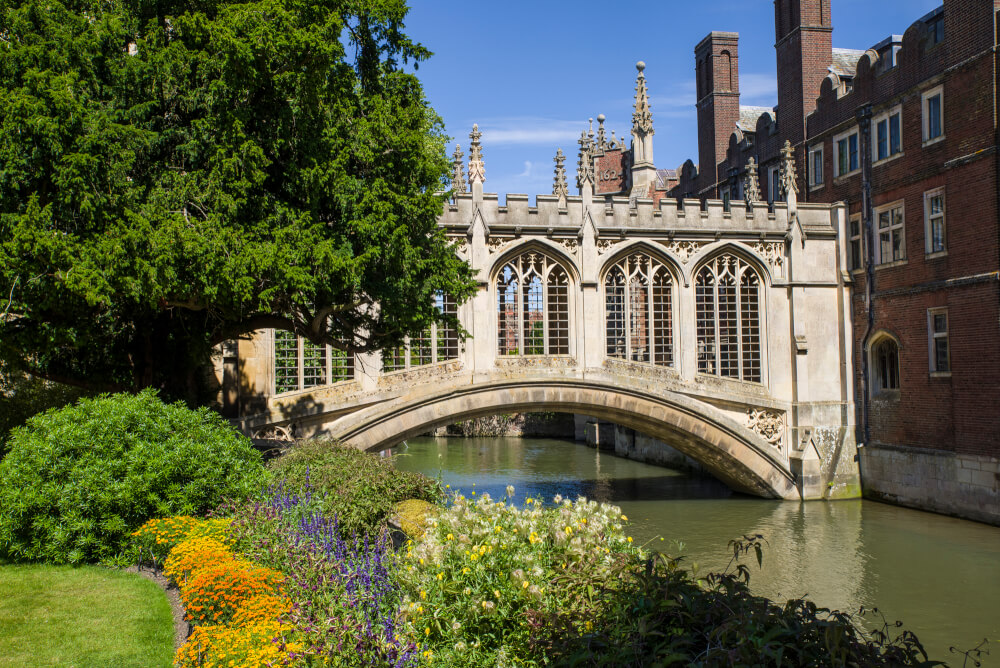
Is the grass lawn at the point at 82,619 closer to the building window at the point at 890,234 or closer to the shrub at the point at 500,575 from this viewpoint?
the shrub at the point at 500,575

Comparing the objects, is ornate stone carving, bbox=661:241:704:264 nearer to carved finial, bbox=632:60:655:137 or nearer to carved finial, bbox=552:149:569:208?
carved finial, bbox=552:149:569:208

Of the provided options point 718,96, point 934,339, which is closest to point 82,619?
point 934,339

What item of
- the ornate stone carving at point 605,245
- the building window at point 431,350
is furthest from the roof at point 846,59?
the building window at point 431,350

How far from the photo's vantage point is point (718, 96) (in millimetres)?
26891

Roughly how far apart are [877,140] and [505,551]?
56.8 feet

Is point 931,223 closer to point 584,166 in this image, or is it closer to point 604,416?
point 584,166

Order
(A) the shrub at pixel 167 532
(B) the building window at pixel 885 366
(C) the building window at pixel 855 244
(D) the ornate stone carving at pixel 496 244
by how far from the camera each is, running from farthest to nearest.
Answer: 1. (C) the building window at pixel 855 244
2. (B) the building window at pixel 885 366
3. (D) the ornate stone carving at pixel 496 244
4. (A) the shrub at pixel 167 532

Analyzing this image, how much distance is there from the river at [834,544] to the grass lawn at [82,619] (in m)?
4.31

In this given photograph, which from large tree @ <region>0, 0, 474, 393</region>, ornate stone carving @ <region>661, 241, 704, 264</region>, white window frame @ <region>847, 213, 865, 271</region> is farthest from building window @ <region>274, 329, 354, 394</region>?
white window frame @ <region>847, 213, 865, 271</region>

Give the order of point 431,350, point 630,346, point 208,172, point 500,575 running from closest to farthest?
point 500,575 → point 208,172 → point 431,350 → point 630,346

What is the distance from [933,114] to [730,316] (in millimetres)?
6018

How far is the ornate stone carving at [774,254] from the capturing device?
736 inches

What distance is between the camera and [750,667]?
118 inches

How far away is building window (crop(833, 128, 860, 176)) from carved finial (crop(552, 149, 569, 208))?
7.04 m
